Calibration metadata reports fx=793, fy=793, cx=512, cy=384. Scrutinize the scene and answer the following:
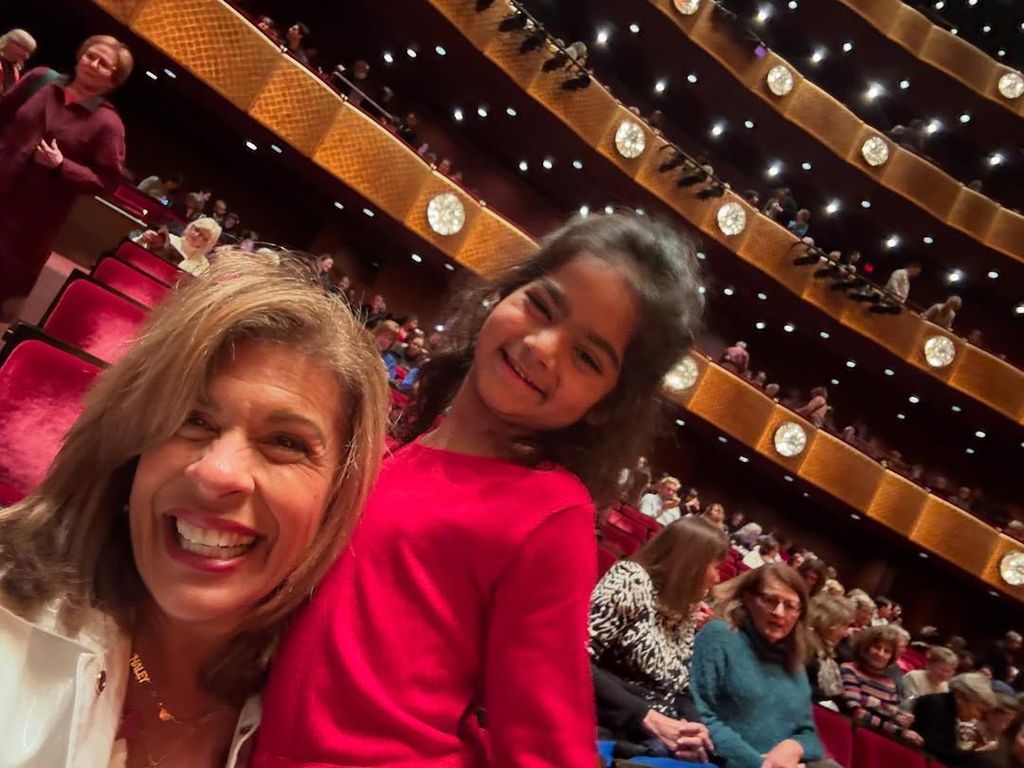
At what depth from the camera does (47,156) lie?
982 mm

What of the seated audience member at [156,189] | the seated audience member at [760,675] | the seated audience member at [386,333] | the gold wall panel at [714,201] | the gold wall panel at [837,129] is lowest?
the seated audience member at [760,675]

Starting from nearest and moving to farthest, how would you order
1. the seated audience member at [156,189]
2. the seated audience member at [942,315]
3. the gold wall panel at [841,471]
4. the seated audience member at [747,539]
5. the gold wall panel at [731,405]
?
1. the seated audience member at [156,189]
2. the seated audience member at [747,539]
3. the gold wall panel at [731,405]
4. the gold wall panel at [841,471]
5. the seated audience member at [942,315]

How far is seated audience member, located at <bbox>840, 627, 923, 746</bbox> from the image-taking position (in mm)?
1524

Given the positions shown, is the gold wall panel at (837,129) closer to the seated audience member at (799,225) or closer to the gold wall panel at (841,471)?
the seated audience member at (799,225)

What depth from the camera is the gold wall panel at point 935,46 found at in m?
5.27

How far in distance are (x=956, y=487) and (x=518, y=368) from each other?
5606mm

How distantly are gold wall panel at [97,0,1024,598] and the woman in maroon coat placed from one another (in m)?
2.43

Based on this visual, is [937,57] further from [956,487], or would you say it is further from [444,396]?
[444,396]

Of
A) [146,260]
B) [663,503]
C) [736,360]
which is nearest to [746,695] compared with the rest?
[146,260]

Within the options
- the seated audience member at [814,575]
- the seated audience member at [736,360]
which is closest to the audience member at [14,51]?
the seated audience member at [814,575]

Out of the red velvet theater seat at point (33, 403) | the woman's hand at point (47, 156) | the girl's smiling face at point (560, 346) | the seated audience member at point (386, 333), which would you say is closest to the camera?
the girl's smiling face at point (560, 346)

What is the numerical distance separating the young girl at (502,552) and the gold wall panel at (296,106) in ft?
10.1

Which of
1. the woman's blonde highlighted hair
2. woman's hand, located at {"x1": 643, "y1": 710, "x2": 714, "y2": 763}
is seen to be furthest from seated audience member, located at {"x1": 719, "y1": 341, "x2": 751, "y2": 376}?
the woman's blonde highlighted hair

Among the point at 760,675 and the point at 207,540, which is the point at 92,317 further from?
the point at 760,675
